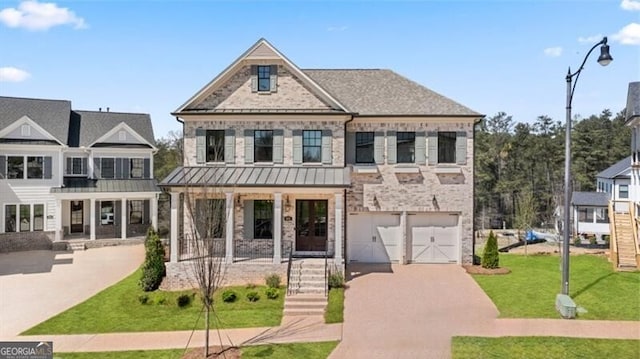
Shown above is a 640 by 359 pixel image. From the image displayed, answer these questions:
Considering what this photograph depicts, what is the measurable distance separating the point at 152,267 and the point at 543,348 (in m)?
13.8

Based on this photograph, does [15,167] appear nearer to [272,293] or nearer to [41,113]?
[41,113]

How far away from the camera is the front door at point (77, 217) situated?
29461 millimetres

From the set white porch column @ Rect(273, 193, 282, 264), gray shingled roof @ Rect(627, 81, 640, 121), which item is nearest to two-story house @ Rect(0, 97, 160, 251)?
white porch column @ Rect(273, 193, 282, 264)

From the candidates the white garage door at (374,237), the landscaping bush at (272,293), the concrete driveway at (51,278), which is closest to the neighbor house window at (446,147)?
the white garage door at (374,237)

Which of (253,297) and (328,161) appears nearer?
(253,297)

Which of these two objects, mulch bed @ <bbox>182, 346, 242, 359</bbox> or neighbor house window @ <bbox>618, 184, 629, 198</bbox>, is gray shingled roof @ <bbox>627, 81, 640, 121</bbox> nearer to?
neighbor house window @ <bbox>618, 184, 629, 198</bbox>

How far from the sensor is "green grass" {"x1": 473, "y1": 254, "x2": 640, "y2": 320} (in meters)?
12.9

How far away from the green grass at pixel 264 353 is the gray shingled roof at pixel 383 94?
38.2 feet

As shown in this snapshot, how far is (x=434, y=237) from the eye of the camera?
20062 mm

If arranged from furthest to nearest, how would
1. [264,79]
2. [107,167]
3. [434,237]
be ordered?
[107,167], [434,237], [264,79]

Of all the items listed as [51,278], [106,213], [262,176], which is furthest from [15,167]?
[262,176]

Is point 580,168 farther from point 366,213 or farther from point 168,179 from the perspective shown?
point 168,179

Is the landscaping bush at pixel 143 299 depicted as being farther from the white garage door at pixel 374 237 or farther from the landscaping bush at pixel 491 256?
the landscaping bush at pixel 491 256

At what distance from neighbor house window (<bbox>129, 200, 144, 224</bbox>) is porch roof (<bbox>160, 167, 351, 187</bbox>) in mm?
14220
